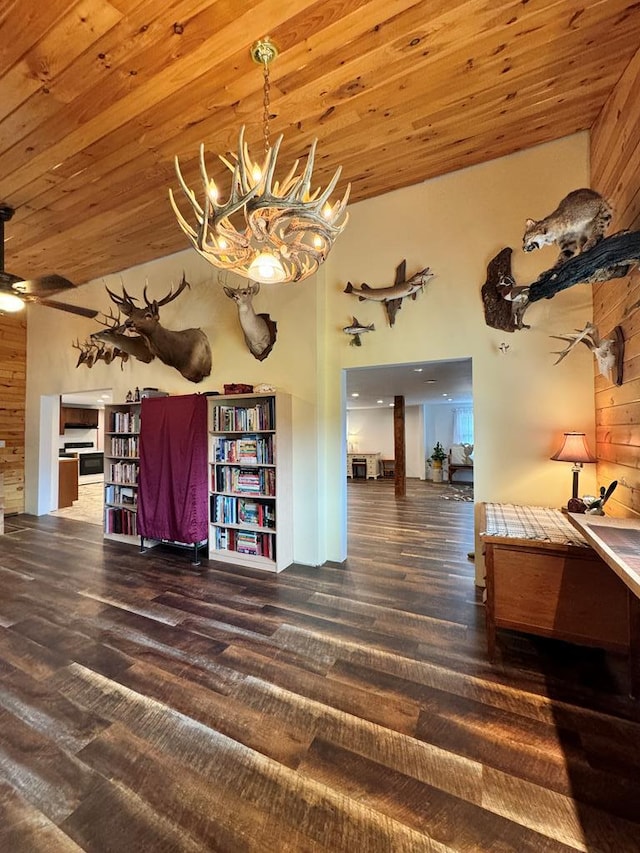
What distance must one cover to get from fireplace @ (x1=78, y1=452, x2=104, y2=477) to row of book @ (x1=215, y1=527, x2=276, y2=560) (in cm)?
813

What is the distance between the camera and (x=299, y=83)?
215 centimetres

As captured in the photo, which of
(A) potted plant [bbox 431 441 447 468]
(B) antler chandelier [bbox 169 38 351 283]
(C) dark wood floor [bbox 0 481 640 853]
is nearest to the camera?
(C) dark wood floor [bbox 0 481 640 853]

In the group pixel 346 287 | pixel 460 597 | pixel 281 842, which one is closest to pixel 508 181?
pixel 346 287

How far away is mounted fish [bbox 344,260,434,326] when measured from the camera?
124 inches

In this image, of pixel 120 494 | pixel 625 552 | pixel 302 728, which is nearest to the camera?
pixel 625 552

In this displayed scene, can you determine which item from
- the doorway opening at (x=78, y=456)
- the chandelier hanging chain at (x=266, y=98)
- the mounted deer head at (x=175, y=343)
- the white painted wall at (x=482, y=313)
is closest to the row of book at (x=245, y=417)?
the mounted deer head at (x=175, y=343)

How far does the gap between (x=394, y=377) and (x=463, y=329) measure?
286cm

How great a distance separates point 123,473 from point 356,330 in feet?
11.7

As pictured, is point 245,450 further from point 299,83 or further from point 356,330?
→ point 299,83

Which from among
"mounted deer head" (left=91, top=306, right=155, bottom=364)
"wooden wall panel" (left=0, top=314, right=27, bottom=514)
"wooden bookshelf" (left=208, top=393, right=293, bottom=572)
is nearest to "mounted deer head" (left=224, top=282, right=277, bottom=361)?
"wooden bookshelf" (left=208, top=393, right=293, bottom=572)

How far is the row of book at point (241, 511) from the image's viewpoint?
11.7 feet

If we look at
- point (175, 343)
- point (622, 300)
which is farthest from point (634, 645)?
point (175, 343)

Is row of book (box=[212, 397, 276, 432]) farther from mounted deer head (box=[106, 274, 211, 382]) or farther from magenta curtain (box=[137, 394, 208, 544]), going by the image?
mounted deer head (box=[106, 274, 211, 382])

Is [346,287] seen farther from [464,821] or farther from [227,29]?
[464,821]
